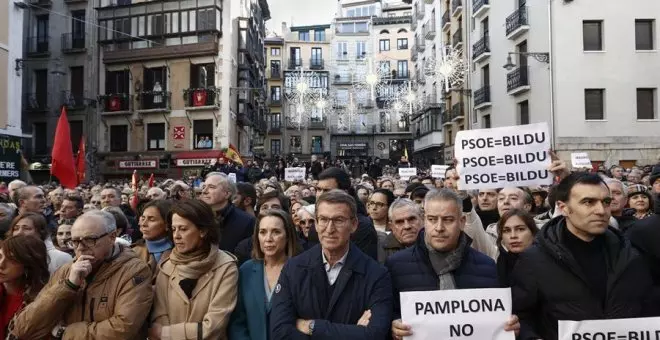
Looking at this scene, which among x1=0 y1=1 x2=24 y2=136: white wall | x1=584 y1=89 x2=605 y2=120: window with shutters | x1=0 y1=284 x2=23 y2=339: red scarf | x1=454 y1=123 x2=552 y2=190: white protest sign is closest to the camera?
x1=0 y1=284 x2=23 y2=339: red scarf

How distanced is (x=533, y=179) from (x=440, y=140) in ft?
122

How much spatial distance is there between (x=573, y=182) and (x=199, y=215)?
247 centimetres

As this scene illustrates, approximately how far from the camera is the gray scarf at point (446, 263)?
11.6 ft

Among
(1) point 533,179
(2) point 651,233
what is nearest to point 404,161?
(1) point 533,179

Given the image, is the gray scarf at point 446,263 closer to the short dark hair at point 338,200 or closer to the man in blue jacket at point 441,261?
the man in blue jacket at point 441,261

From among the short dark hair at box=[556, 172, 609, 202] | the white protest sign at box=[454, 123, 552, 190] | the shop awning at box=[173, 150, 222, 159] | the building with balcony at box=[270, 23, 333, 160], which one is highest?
the building with balcony at box=[270, 23, 333, 160]

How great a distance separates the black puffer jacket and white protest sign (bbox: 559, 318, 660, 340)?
0.06 m

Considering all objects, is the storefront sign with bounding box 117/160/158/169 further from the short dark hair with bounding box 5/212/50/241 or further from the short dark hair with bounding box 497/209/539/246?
the short dark hair with bounding box 497/209/539/246

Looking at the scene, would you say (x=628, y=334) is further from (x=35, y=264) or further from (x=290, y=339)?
(x=35, y=264)

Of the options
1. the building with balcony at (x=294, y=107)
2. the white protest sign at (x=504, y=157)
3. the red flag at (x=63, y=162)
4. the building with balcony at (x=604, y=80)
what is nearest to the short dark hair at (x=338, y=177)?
the white protest sign at (x=504, y=157)

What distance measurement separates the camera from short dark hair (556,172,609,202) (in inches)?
140

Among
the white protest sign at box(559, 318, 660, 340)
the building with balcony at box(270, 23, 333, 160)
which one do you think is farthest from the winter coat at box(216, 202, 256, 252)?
the building with balcony at box(270, 23, 333, 160)

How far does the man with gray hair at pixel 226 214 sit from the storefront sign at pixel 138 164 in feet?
89.5

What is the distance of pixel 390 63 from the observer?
2443 inches
